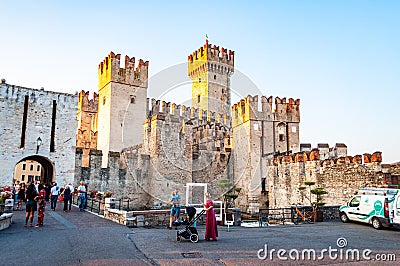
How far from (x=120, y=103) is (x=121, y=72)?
2.77 meters

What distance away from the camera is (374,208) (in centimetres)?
1255

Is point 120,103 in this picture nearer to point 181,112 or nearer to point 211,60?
point 181,112

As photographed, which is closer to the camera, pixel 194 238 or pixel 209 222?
pixel 194 238

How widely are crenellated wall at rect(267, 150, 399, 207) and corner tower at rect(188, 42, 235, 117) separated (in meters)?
25.0

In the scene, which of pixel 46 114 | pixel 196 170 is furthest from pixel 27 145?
pixel 196 170

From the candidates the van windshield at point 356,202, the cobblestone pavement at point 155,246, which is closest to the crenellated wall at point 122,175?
the cobblestone pavement at point 155,246

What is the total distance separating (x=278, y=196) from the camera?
22641 mm

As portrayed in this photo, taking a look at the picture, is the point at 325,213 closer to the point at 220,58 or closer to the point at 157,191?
the point at 157,191

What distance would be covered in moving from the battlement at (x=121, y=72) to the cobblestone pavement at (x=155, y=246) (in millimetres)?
18587

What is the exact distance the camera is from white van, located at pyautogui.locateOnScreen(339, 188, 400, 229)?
11.7m

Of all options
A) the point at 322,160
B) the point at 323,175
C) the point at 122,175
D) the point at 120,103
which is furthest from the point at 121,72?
the point at 323,175

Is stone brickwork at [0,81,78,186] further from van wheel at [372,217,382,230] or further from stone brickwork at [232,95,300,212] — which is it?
van wheel at [372,217,382,230]

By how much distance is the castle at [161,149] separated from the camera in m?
20.1

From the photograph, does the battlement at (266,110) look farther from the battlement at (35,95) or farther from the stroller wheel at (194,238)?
the stroller wheel at (194,238)
